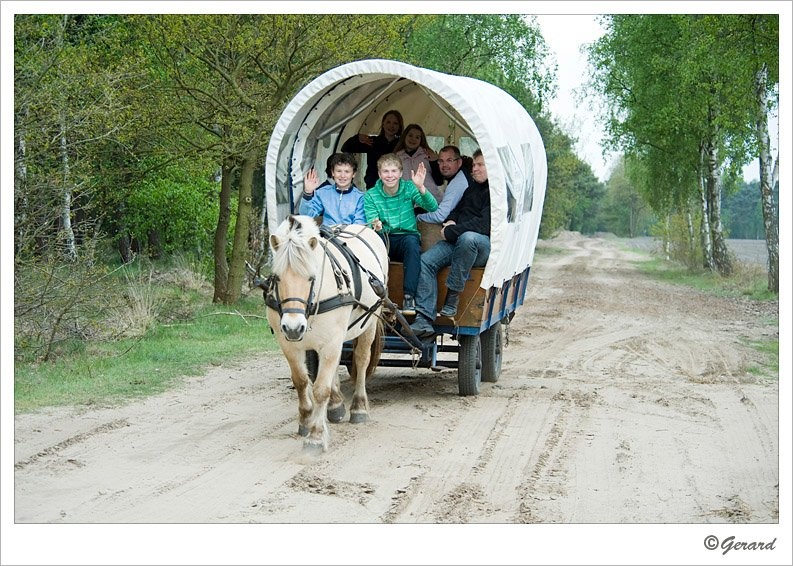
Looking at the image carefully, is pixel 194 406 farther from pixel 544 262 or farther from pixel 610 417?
pixel 544 262

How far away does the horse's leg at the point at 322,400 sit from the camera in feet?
22.3

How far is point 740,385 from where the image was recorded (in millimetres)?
10062

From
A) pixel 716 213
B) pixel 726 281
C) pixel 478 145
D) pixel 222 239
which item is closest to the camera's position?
pixel 478 145

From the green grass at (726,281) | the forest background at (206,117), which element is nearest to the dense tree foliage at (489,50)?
the forest background at (206,117)

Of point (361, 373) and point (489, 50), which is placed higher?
point (489, 50)

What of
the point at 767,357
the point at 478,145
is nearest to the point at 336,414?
the point at 478,145

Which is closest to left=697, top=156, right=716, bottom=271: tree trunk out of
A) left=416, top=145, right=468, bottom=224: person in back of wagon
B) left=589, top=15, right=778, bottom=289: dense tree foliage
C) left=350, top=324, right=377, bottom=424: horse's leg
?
left=589, top=15, right=778, bottom=289: dense tree foliage

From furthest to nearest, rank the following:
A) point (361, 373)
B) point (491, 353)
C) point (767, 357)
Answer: point (767, 357)
point (491, 353)
point (361, 373)

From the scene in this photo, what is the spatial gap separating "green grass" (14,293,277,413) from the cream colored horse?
2309 millimetres

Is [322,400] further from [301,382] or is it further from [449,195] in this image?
[449,195]

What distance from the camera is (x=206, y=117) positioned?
14836 mm

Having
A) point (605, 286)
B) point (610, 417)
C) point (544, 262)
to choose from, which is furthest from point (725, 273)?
point (610, 417)

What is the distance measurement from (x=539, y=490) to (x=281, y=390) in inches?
157

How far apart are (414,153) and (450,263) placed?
1587 millimetres
